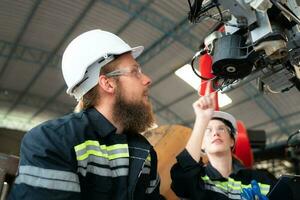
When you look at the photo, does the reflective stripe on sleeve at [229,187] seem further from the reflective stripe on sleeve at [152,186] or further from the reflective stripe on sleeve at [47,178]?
the reflective stripe on sleeve at [47,178]

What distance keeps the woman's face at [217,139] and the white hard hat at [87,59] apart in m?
0.86

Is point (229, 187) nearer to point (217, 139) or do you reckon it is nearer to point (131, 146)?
point (217, 139)

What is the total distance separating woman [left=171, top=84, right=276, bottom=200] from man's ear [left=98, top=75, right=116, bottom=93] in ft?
1.61

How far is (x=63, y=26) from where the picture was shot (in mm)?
9273

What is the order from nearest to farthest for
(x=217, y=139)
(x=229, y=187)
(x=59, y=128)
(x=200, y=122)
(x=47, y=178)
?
(x=47, y=178) → (x=59, y=128) → (x=200, y=122) → (x=229, y=187) → (x=217, y=139)

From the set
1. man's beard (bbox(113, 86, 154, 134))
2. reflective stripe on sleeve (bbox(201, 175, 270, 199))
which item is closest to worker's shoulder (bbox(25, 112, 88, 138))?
man's beard (bbox(113, 86, 154, 134))

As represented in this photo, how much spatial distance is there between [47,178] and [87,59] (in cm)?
79

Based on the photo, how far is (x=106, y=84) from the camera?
6.24 ft

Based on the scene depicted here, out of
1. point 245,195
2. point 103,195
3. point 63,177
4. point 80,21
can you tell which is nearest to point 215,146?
point 245,195

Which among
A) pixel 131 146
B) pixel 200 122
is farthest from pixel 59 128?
pixel 200 122

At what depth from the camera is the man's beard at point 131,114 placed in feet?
6.09

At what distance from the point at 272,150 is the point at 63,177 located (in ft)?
11.9

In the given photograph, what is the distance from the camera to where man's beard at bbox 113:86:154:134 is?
1.86 meters

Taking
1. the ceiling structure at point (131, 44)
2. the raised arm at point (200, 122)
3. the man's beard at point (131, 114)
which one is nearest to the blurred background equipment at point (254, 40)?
the raised arm at point (200, 122)
